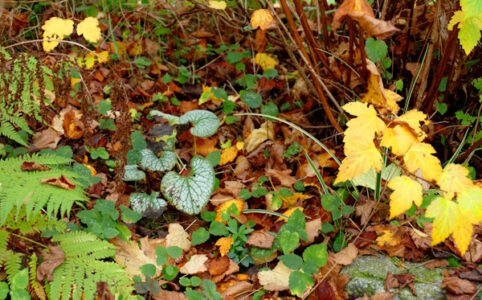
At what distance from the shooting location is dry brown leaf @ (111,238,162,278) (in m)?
2.21

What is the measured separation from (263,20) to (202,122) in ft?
2.10

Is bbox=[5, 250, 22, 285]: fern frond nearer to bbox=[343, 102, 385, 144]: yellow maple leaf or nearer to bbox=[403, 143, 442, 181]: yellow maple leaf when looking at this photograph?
bbox=[343, 102, 385, 144]: yellow maple leaf

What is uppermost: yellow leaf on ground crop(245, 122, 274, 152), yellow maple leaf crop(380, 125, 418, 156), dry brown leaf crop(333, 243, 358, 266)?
yellow maple leaf crop(380, 125, 418, 156)

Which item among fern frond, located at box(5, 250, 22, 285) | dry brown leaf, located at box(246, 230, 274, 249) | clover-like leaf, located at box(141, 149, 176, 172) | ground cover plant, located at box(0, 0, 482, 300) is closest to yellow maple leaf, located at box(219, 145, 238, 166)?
ground cover plant, located at box(0, 0, 482, 300)

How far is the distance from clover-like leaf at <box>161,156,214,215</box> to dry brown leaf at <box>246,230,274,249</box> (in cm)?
29

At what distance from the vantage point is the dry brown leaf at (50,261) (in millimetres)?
1940

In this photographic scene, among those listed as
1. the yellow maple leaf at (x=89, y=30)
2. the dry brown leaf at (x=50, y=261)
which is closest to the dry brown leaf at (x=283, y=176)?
the dry brown leaf at (x=50, y=261)

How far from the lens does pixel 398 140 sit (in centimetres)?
181

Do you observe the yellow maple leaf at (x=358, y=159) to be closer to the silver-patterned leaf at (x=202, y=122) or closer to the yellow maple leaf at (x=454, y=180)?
the yellow maple leaf at (x=454, y=180)

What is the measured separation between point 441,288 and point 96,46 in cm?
266

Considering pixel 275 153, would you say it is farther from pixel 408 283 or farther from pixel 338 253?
pixel 408 283

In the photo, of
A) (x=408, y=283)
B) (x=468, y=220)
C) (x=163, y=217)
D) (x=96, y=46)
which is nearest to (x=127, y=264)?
(x=163, y=217)

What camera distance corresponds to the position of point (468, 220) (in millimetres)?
1622

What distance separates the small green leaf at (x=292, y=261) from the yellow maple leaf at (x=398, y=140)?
0.66m
